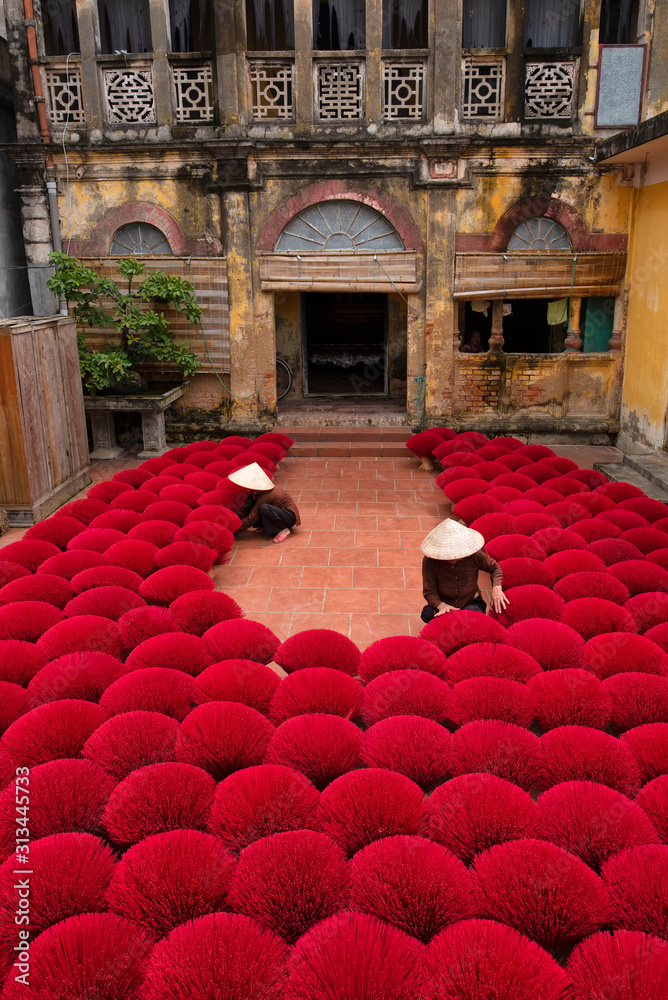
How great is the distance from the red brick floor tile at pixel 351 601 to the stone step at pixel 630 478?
2.89 metres

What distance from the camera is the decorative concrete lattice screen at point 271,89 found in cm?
982

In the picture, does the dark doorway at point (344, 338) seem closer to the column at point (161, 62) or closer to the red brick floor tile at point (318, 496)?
the column at point (161, 62)

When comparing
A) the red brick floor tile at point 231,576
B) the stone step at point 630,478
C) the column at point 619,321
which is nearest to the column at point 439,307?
the column at point 619,321

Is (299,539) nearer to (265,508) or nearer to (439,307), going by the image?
(265,508)

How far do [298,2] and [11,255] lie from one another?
459cm

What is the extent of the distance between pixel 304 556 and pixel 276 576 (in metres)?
0.46

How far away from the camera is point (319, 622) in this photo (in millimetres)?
5609

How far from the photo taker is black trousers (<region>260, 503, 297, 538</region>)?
703 cm

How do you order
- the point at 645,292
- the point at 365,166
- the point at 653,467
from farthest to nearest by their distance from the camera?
the point at 365,166 → the point at 645,292 → the point at 653,467

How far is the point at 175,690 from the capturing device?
380 centimetres

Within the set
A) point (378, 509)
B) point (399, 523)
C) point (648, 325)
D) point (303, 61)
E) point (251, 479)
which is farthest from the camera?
point (303, 61)

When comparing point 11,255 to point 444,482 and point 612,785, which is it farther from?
point 612,785

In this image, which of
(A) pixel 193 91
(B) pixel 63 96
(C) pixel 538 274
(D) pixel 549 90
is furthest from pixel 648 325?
(B) pixel 63 96

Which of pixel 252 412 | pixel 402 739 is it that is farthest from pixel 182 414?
pixel 402 739
